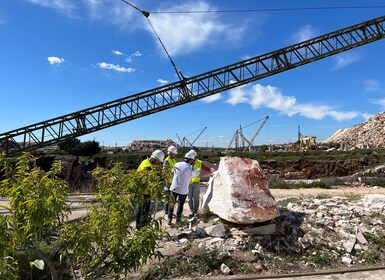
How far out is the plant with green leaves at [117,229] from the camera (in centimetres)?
329

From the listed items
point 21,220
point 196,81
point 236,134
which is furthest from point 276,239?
point 236,134

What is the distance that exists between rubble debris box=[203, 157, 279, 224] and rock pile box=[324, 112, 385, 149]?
1928 inches

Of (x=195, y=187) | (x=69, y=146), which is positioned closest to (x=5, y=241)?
(x=195, y=187)

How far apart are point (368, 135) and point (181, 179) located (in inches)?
2403

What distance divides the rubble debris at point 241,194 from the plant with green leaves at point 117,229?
3.60m

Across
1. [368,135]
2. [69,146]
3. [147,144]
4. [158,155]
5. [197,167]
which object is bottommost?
[197,167]

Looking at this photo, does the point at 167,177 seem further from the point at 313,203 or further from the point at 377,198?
the point at 377,198

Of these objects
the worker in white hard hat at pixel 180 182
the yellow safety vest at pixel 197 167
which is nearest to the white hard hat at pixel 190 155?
the worker in white hard hat at pixel 180 182

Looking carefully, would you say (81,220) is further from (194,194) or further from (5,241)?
(194,194)

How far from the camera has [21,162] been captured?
333 centimetres

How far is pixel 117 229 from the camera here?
3.30 m

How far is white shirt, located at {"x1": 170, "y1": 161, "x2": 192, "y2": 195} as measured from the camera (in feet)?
25.7

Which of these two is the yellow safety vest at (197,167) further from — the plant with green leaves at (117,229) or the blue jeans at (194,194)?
the plant with green leaves at (117,229)

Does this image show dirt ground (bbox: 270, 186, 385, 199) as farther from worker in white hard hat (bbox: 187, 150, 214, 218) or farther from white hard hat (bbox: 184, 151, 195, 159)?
white hard hat (bbox: 184, 151, 195, 159)
